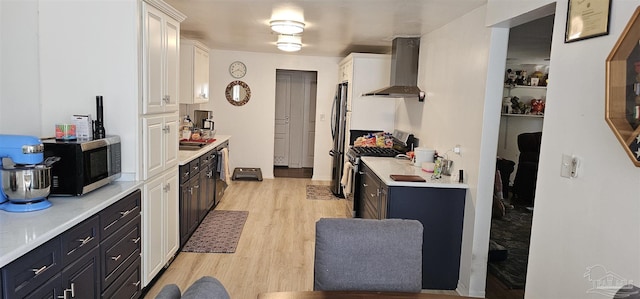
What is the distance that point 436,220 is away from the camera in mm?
3373

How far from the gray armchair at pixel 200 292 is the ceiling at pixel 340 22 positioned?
274 cm

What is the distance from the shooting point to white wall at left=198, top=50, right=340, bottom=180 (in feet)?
24.0

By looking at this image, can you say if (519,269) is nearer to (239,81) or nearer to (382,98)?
(382,98)

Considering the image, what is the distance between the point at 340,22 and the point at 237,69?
3517mm

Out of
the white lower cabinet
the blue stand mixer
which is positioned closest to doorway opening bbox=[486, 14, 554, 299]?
the white lower cabinet

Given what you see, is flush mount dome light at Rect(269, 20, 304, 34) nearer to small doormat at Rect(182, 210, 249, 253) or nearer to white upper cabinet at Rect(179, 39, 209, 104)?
white upper cabinet at Rect(179, 39, 209, 104)

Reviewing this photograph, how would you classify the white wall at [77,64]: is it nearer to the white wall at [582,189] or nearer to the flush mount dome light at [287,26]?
the flush mount dome light at [287,26]

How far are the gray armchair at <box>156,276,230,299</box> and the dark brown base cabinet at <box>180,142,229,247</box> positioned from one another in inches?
114

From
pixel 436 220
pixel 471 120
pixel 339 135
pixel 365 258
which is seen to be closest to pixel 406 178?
pixel 436 220

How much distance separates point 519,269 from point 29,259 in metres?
3.72

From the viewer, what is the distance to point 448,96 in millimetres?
3844

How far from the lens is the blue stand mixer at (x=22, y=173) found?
80.0 inches

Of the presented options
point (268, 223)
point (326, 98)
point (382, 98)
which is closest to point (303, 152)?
point (326, 98)

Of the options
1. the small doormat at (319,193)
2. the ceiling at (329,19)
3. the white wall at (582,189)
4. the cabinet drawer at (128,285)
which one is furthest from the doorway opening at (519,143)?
the cabinet drawer at (128,285)
